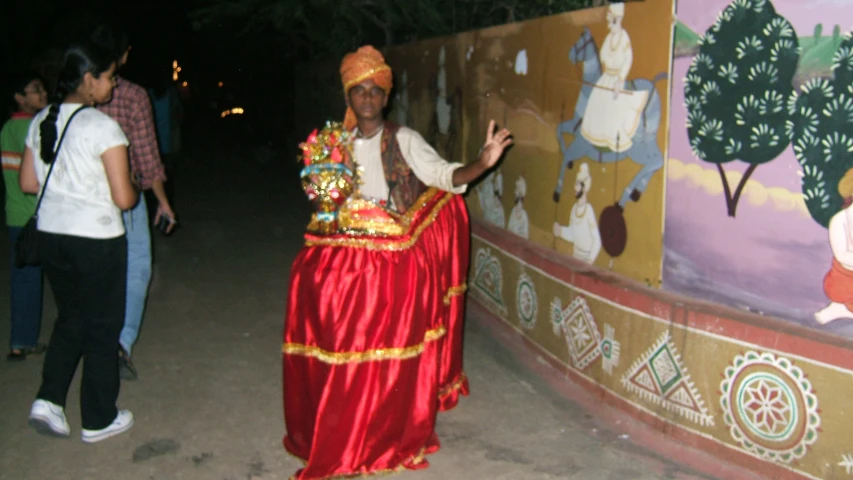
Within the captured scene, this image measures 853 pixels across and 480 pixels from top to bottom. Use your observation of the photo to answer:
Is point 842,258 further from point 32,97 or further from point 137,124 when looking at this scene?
point 32,97

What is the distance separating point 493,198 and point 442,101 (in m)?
1.50

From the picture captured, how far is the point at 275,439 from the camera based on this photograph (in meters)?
3.92

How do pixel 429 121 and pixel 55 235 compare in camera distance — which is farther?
pixel 429 121

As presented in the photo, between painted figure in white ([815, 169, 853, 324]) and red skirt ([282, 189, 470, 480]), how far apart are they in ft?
5.54

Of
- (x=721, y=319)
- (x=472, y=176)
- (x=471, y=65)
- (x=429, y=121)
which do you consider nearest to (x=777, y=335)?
(x=721, y=319)

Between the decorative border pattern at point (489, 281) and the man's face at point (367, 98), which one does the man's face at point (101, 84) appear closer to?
the man's face at point (367, 98)

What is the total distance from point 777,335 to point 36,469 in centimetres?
334

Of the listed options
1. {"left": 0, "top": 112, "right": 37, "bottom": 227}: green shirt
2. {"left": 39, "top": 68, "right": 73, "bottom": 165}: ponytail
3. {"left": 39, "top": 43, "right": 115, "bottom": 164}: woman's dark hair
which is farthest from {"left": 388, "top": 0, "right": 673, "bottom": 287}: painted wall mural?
{"left": 0, "top": 112, "right": 37, "bottom": 227}: green shirt

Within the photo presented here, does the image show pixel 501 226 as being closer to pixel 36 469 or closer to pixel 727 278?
pixel 727 278

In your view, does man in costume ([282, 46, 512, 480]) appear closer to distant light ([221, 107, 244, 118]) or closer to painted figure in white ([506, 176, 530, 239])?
painted figure in white ([506, 176, 530, 239])

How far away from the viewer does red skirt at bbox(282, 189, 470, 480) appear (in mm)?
3412

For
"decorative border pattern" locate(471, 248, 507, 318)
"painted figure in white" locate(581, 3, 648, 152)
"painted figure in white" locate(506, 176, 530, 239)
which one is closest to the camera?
"painted figure in white" locate(581, 3, 648, 152)

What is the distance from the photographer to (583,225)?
452cm

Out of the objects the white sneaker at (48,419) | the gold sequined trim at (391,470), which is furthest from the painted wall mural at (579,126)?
the white sneaker at (48,419)
